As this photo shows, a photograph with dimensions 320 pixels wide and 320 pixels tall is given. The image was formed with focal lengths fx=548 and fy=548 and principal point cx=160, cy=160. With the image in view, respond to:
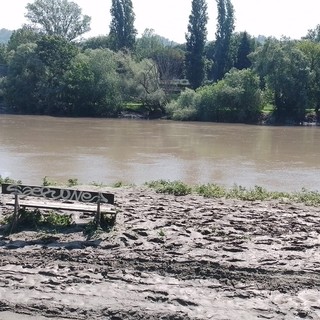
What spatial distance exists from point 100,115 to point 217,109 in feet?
43.6

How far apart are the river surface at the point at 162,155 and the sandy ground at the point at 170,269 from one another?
8559 mm

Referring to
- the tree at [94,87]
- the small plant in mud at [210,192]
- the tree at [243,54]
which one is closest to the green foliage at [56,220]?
the small plant in mud at [210,192]

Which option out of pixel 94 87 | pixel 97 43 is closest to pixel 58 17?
pixel 97 43

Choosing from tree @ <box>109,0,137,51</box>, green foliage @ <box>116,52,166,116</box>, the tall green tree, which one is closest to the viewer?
green foliage @ <box>116,52,166,116</box>

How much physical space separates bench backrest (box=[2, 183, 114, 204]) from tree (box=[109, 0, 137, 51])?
6955 centimetres

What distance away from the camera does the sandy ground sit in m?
6.83

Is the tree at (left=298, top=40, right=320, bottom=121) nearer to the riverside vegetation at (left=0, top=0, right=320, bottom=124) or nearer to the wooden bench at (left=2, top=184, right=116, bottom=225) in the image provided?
the riverside vegetation at (left=0, top=0, right=320, bottom=124)

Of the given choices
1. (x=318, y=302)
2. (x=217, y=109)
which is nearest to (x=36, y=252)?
(x=318, y=302)

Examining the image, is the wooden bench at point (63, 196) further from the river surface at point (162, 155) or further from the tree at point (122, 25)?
the tree at point (122, 25)

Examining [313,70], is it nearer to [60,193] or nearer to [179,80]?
[179,80]

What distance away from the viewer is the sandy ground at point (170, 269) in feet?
22.4

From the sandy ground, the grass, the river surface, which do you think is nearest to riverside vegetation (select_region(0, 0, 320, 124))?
the river surface

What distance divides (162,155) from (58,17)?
2744 inches

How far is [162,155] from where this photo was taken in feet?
92.4
